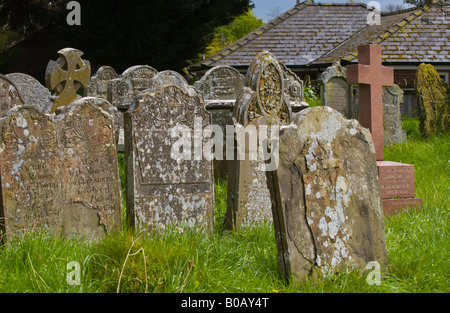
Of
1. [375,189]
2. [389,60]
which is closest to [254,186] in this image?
[375,189]

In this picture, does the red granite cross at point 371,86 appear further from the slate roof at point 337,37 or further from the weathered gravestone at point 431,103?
the slate roof at point 337,37

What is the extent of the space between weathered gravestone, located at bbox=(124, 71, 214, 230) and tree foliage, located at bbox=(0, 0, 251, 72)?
16.0 metres

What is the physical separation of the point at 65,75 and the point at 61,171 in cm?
395

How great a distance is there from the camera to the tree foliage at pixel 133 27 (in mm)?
21609

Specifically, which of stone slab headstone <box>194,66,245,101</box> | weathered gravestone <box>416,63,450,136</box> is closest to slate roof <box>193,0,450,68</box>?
weathered gravestone <box>416,63,450,136</box>

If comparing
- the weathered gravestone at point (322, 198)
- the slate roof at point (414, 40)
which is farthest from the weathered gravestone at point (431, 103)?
the weathered gravestone at point (322, 198)

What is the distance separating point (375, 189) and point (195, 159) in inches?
80.3

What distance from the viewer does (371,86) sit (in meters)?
7.64

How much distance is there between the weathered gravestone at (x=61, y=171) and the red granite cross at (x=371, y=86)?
3487mm

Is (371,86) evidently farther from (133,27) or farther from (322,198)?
(133,27)

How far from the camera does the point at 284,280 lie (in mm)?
4594
